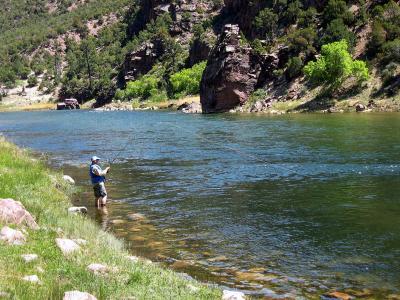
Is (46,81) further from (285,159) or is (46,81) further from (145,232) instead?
(145,232)

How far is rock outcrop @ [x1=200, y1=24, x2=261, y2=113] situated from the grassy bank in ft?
238

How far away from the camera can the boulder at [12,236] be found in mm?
10539

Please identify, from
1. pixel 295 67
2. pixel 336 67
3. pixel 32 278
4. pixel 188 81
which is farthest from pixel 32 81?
pixel 32 278

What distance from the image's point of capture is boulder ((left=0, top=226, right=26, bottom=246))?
10.5 metres

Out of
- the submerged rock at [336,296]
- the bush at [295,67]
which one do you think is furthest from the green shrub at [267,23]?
the submerged rock at [336,296]

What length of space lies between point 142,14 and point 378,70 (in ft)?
438

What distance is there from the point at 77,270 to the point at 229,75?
7952 centimetres

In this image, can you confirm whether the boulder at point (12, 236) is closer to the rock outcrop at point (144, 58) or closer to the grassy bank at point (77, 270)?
the grassy bank at point (77, 270)

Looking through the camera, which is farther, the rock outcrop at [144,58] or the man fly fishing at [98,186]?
the rock outcrop at [144,58]

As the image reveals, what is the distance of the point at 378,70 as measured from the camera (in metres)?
74.6

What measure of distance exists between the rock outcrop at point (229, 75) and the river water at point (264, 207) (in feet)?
152

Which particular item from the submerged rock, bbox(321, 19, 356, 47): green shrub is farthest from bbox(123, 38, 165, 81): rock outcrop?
the submerged rock

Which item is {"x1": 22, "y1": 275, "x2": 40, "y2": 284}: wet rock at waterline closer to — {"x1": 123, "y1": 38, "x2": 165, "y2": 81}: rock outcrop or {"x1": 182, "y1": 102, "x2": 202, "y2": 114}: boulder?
Result: {"x1": 182, "y1": 102, "x2": 202, "y2": 114}: boulder

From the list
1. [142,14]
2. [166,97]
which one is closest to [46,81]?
[142,14]
